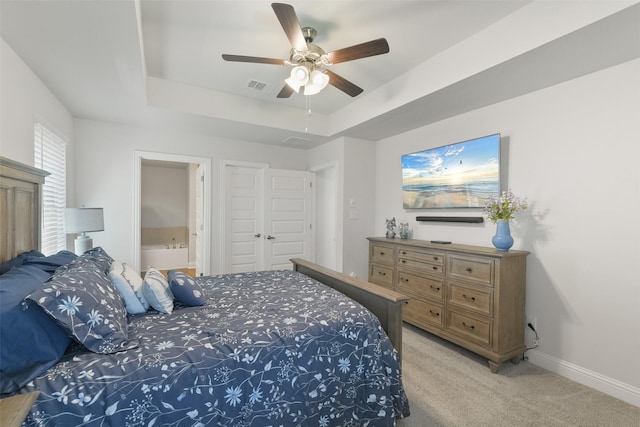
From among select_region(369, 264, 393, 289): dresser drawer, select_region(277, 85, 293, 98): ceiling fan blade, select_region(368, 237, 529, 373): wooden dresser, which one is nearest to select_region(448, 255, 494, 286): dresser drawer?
select_region(368, 237, 529, 373): wooden dresser

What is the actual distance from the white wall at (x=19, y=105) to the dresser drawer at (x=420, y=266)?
11.8 ft

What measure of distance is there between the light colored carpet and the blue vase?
1073 millimetres

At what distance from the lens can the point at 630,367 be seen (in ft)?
7.00

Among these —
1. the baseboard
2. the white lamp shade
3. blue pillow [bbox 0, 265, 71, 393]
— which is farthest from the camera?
the white lamp shade

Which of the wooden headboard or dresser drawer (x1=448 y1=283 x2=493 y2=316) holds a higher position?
the wooden headboard

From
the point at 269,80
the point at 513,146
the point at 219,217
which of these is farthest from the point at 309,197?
the point at 513,146

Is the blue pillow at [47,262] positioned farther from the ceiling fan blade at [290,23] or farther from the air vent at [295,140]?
the air vent at [295,140]

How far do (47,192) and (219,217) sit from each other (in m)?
1.97

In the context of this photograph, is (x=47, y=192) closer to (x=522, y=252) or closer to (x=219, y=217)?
(x=219, y=217)

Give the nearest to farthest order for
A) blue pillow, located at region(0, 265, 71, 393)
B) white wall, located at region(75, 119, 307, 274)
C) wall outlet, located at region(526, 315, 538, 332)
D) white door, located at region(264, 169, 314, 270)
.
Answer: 1. blue pillow, located at region(0, 265, 71, 393)
2. wall outlet, located at region(526, 315, 538, 332)
3. white wall, located at region(75, 119, 307, 274)
4. white door, located at region(264, 169, 314, 270)

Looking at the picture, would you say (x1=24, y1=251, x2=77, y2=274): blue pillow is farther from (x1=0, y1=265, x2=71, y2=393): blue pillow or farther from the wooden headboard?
(x1=0, y1=265, x2=71, y2=393): blue pillow

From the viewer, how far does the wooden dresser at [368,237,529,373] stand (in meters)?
2.50

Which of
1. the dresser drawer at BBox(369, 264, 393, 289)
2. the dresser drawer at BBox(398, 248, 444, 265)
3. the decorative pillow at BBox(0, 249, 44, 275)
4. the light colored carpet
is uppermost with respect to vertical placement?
the decorative pillow at BBox(0, 249, 44, 275)

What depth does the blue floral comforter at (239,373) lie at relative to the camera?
114 cm
